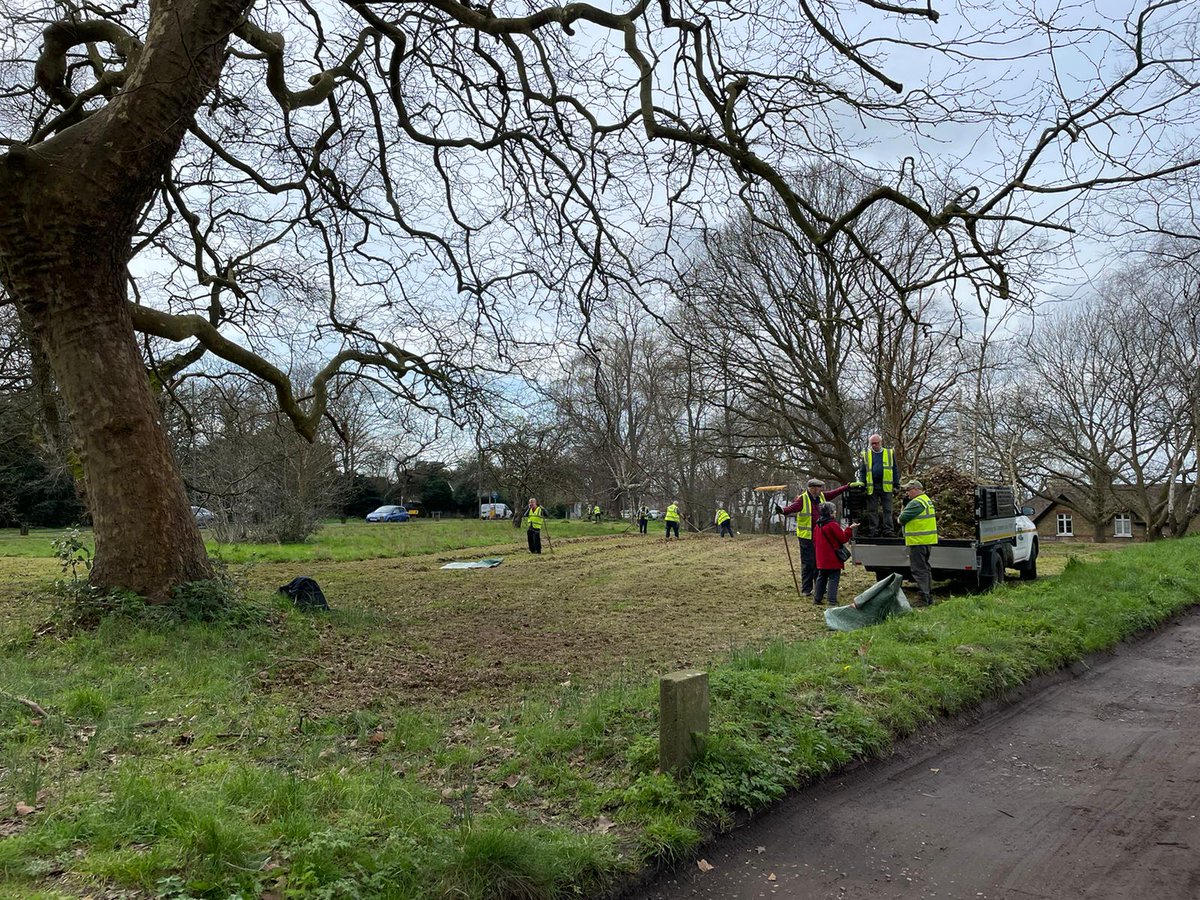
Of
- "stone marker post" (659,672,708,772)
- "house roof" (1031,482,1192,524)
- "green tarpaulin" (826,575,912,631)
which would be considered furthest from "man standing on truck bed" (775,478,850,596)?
"house roof" (1031,482,1192,524)

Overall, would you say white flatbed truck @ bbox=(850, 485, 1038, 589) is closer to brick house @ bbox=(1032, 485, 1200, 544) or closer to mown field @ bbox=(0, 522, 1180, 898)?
mown field @ bbox=(0, 522, 1180, 898)

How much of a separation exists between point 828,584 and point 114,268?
10.1 m

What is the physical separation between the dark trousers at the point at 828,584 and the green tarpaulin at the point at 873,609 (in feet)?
6.28

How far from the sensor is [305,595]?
9781 millimetres

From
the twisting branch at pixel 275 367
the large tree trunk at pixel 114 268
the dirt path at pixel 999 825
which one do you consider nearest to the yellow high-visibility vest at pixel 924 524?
the dirt path at pixel 999 825

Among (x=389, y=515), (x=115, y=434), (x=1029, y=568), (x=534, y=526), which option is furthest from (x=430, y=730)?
(x=389, y=515)

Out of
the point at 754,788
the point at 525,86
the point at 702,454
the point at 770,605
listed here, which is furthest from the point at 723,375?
the point at 754,788

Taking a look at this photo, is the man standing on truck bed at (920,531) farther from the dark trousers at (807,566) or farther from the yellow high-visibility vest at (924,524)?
the dark trousers at (807,566)

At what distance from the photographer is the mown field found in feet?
10.5

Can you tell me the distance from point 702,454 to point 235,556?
1429 cm

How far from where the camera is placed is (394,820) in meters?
3.56

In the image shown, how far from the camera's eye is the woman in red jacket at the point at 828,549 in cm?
1150

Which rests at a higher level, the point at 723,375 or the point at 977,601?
the point at 723,375

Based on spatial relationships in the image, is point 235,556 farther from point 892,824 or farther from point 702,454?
point 892,824
